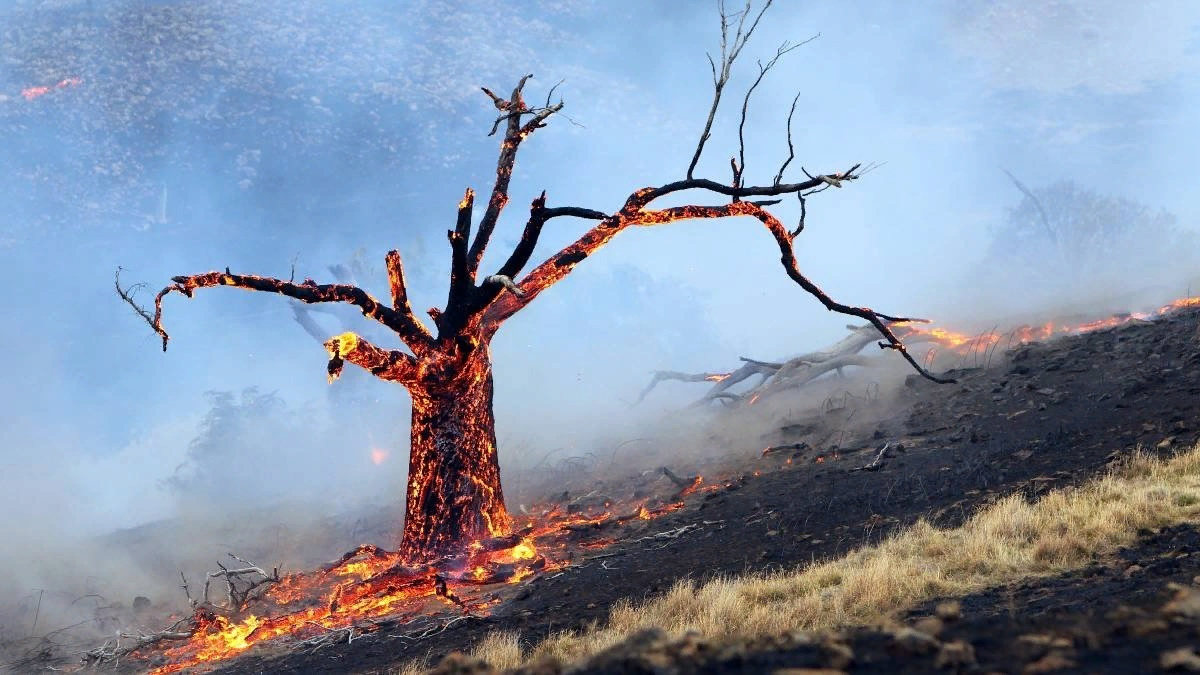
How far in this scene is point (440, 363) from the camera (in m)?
11.0

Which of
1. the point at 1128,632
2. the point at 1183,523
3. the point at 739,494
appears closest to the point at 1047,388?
the point at 739,494

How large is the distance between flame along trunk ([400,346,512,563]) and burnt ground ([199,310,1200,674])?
1765 millimetres

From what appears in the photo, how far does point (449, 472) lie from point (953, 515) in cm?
600

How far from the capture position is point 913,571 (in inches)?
276

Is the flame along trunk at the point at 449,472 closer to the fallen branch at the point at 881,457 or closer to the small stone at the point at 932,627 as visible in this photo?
the fallen branch at the point at 881,457

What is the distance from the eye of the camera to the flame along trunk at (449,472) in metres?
11.1

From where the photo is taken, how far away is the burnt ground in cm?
323

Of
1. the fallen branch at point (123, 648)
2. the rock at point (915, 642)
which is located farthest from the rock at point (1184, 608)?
the fallen branch at point (123, 648)

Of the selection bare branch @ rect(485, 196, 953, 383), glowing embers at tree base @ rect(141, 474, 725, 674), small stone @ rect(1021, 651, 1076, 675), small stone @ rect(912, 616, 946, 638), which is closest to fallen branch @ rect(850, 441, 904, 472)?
bare branch @ rect(485, 196, 953, 383)

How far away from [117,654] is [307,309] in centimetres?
2188

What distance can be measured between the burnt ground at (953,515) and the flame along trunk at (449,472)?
176 cm

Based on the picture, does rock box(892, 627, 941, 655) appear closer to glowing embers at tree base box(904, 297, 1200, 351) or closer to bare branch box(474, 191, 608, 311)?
bare branch box(474, 191, 608, 311)

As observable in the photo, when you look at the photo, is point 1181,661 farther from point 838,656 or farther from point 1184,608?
point 838,656

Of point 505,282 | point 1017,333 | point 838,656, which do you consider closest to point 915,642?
point 838,656
